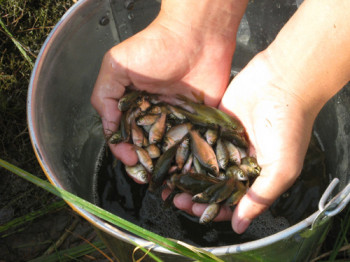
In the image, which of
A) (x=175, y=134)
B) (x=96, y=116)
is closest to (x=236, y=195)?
(x=175, y=134)

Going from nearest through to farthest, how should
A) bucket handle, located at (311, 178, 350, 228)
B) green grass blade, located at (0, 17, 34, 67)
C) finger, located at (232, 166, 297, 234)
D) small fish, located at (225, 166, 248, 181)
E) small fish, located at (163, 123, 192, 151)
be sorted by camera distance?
bucket handle, located at (311, 178, 350, 228)
finger, located at (232, 166, 297, 234)
small fish, located at (225, 166, 248, 181)
small fish, located at (163, 123, 192, 151)
green grass blade, located at (0, 17, 34, 67)

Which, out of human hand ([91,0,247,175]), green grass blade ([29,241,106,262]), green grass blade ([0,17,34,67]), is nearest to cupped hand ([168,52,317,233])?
human hand ([91,0,247,175])

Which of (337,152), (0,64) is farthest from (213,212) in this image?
(0,64)

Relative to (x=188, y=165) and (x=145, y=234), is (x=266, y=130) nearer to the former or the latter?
(x=188, y=165)

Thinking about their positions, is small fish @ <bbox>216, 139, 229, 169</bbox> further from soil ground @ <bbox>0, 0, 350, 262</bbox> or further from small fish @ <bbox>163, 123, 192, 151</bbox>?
soil ground @ <bbox>0, 0, 350, 262</bbox>

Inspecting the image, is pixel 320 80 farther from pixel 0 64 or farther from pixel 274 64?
pixel 0 64

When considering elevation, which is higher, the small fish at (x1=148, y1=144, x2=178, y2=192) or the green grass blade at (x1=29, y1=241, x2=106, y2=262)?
the small fish at (x1=148, y1=144, x2=178, y2=192)

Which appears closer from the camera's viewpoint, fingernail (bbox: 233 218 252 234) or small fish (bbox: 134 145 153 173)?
fingernail (bbox: 233 218 252 234)

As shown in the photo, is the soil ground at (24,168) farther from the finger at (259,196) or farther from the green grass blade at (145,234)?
the green grass blade at (145,234)
